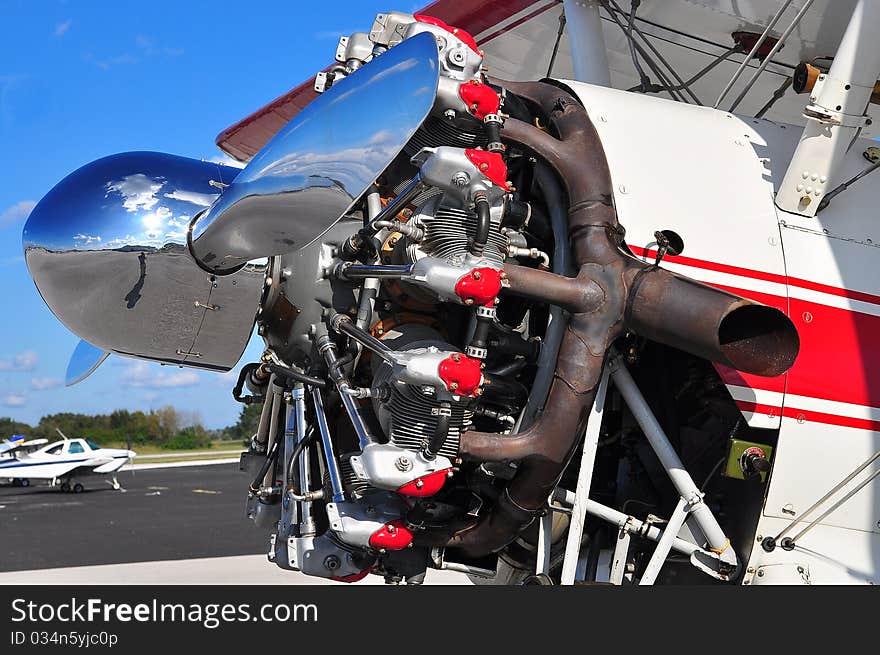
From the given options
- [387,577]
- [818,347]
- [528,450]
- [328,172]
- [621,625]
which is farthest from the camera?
[387,577]

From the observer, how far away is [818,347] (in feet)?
12.5

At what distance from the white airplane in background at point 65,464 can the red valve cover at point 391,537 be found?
23.5 m

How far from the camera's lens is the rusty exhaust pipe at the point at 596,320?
3.48 m

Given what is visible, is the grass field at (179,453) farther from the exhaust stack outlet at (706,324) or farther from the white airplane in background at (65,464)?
the exhaust stack outlet at (706,324)

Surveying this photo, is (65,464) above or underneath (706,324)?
underneath

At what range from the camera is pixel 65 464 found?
25.3 metres

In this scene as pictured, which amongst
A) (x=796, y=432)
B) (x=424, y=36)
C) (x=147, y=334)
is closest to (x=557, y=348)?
(x=796, y=432)

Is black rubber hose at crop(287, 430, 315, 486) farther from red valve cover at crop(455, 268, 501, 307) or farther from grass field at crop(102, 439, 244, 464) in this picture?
grass field at crop(102, 439, 244, 464)

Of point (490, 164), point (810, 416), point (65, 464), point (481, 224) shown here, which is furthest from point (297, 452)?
point (65, 464)

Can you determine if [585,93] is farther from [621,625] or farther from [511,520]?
[621,625]

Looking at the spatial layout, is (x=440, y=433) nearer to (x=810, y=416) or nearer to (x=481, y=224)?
(x=481, y=224)

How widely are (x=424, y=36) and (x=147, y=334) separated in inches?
69.4

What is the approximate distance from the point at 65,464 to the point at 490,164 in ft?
80.6

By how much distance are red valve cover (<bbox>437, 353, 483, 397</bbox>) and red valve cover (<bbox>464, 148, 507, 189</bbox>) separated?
2.27 feet
